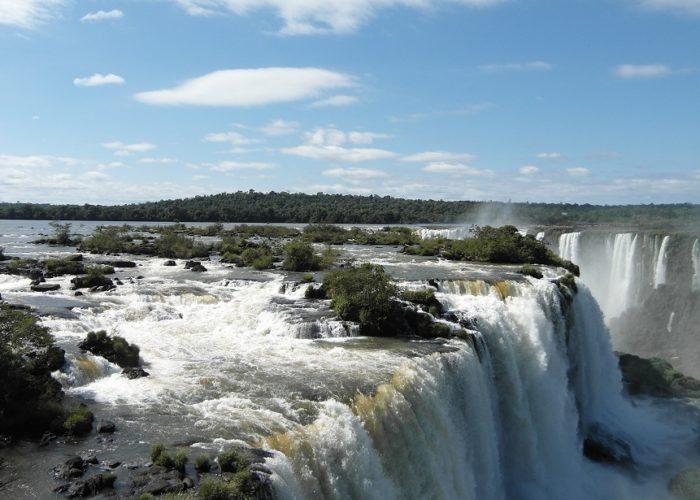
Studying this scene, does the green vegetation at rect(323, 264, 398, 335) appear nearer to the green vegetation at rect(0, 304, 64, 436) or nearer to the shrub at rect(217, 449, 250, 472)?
the green vegetation at rect(0, 304, 64, 436)

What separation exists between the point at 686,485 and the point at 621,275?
27880 millimetres

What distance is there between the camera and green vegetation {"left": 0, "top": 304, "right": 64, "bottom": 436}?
455 inches

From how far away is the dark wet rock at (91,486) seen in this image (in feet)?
30.2

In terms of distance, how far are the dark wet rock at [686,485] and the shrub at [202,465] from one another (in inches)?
722

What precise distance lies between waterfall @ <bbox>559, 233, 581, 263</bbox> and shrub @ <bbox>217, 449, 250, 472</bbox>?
44.7 metres

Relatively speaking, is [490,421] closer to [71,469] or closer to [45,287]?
[71,469]

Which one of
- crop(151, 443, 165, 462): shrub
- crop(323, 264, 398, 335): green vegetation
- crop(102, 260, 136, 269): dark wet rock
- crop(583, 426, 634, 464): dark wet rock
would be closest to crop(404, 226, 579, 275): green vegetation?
crop(583, 426, 634, 464): dark wet rock

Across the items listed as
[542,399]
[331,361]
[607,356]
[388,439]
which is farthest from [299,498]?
[607,356]

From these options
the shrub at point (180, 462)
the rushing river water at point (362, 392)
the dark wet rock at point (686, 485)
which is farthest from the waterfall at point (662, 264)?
the shrub at point (180, 462)

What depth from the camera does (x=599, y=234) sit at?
48656 millimetres

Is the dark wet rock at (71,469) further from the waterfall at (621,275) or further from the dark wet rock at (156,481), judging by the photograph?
the waterfall at (621,275)

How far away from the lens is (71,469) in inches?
389

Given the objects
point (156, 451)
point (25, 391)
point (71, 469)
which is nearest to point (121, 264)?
point (25, 391)

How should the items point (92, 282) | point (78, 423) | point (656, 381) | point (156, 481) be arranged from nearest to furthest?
1. point (156, 481)
2. point (78, 423)
3. point (92, 282)
4. point (656, 381)
